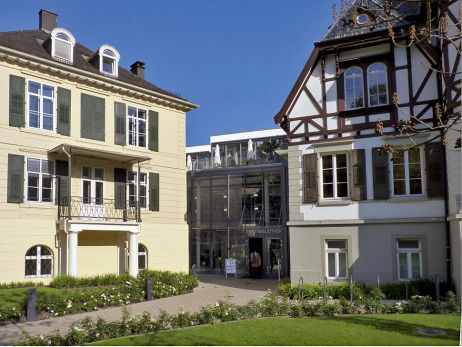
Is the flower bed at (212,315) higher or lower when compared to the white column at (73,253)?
lower

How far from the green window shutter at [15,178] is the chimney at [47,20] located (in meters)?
8.13

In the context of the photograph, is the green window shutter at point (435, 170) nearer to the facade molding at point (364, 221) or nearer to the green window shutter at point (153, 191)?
the facade molding at point (364, 221)

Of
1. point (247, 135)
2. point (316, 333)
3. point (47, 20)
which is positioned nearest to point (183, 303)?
point (316, 333)

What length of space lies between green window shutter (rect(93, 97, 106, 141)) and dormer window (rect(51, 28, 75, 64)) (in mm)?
2069

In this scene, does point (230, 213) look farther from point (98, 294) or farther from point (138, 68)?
point (98, 294)

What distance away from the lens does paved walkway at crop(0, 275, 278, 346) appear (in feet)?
37.0

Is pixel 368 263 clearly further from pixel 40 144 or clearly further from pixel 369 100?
pixel 40 144

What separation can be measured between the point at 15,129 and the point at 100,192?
14.6 feet

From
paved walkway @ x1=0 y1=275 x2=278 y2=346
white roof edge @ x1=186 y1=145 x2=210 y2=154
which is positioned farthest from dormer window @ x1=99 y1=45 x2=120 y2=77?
white roof edge @ x1=186 y1=145 x2=210 y2=154

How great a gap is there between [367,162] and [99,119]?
37.7 feet

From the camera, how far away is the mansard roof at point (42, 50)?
1781 centimetres

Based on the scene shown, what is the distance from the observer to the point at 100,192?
1991 centimetres

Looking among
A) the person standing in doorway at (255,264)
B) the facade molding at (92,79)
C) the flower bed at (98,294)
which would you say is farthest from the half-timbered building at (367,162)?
the person standing in doorway at (255,264)

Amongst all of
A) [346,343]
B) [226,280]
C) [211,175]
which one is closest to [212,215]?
[211,175]
